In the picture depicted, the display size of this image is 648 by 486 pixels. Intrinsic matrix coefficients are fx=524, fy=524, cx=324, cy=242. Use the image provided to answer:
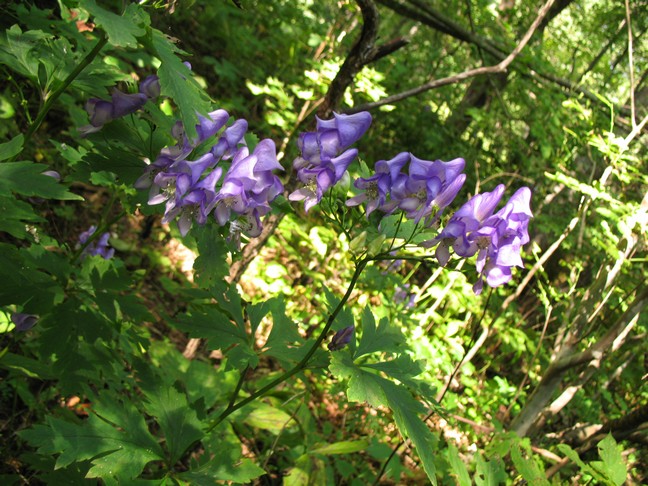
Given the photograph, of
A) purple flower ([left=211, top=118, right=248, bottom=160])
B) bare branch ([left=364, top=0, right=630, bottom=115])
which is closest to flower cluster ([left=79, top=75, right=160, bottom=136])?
purple flower ([left=211, top=118, right=248, bottom=160])

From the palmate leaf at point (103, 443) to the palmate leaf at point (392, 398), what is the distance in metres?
0.73

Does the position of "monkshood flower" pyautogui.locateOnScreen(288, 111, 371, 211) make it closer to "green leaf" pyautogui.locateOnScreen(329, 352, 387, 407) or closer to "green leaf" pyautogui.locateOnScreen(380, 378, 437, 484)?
"green leaf" pyautogui.locateOnScreen(329, 352, 387, 407)

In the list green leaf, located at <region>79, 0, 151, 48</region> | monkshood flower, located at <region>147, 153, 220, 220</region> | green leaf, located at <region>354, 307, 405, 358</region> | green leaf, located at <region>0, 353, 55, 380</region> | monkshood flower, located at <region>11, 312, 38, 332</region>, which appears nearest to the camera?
green leaf, located at <region>79, 0, 151, 48</region>

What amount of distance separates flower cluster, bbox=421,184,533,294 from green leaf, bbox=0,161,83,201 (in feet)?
3.50

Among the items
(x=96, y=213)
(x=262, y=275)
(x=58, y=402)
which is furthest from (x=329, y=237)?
(x=58, y=402)

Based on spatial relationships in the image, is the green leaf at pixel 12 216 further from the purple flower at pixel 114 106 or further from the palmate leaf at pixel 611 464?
the palmate leaf at pixel 611 464

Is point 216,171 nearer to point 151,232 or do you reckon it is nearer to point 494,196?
point 494,196

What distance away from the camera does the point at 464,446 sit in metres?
4.13

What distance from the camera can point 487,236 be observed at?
60.2 inches

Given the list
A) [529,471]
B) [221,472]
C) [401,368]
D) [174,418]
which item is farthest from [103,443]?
[529,471]

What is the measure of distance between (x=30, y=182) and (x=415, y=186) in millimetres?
1105

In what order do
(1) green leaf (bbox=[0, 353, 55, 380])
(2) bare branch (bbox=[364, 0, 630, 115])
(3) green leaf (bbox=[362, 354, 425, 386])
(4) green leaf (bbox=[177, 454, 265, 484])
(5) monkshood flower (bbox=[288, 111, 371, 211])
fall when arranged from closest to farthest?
(5) monkshood flower (bbox=[288, 111, 371, 211]), (3) green leaf (bbox=[362, 354, 425, 386]), (4) green leaf (bbox=[177, 454, 265, 484]), (1) green leaf (bbox=[0, 353, 55, 380]), (2) bare branch (bbox=[364, 0, 630, 115])

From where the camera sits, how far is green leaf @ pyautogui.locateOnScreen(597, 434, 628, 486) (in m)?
2.16

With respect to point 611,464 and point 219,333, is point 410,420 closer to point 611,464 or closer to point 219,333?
point 219,333
